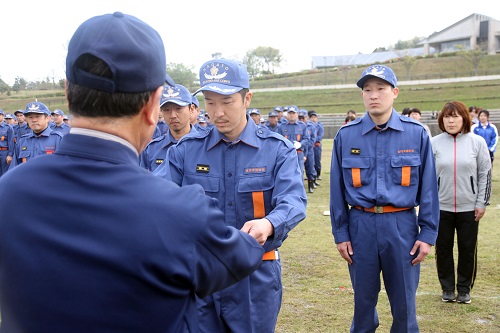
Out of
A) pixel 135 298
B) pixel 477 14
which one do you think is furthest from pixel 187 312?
pixel 477 14

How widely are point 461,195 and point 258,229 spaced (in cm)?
416

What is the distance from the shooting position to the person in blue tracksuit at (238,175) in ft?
9.28

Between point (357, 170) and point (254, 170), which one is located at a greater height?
point (254, 170)

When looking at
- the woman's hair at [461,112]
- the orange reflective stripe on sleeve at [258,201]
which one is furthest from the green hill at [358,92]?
the orange reflective stripe on sleeve at [258,201]

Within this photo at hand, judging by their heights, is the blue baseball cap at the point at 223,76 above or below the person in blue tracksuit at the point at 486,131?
above

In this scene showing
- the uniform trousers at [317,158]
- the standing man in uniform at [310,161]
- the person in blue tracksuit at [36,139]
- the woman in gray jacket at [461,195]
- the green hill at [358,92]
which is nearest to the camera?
the woman in gray jacket at [461,195]

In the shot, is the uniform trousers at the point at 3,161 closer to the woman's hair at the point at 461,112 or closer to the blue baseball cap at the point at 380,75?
the woman's hair at the point at 461,112

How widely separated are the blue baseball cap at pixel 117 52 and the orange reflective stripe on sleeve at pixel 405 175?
301 centimetres

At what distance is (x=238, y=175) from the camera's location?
296 centimetres

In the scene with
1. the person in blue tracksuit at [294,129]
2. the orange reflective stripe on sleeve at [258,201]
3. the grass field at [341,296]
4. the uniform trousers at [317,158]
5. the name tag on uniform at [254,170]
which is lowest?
the grass field at [341,296]

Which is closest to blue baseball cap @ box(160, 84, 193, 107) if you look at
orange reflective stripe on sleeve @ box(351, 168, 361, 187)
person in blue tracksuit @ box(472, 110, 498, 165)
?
orange reflective stripe on sleeve @ box(351, 168, 361, 187)

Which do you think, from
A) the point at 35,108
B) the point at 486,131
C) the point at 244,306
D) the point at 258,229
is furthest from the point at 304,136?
the point at 258,229

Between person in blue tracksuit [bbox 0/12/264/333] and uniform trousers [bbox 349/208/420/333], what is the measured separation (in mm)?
2813

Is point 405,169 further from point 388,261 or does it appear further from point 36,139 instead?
point 36,139
